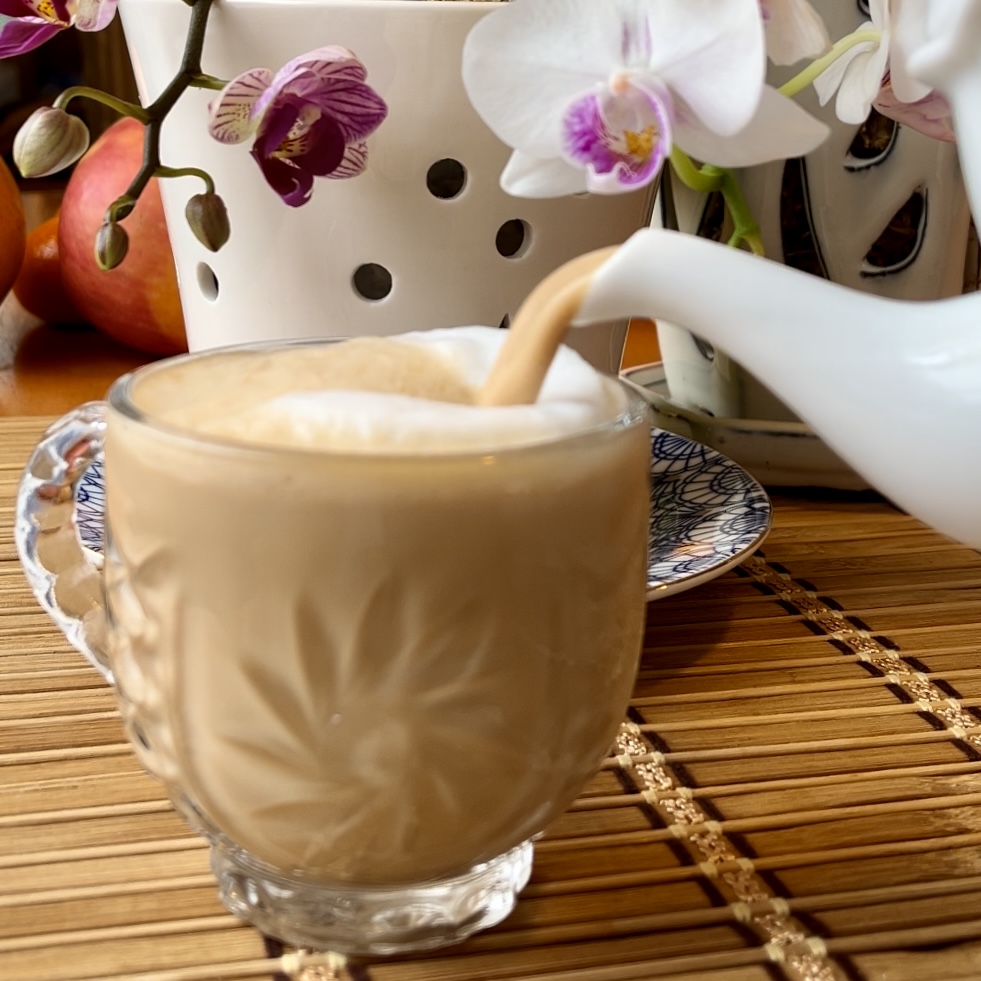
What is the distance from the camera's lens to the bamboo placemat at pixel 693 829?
1.07 ft

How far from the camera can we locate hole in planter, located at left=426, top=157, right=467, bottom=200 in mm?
552

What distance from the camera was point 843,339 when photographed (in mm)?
305

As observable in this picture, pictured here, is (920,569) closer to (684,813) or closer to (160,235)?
(684,813)

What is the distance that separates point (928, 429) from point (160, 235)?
0.67m

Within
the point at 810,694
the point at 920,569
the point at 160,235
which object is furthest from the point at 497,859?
the point at 160,235

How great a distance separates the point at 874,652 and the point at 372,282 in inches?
11.2

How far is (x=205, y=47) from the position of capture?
0.53m

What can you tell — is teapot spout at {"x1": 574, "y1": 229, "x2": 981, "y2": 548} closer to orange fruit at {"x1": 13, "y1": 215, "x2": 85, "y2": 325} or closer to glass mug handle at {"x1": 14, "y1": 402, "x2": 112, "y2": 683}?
glass mug handle at {"x1": 14, "y1": 402, "x2": 112, "y2": 683}

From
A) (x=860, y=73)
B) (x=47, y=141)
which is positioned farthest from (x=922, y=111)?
(x=47, y=141)

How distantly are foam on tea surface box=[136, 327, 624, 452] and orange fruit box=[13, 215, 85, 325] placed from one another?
2.51 feet

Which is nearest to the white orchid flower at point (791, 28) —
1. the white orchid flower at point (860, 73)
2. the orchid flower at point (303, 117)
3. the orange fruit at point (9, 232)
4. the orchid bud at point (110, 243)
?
the white orchid flower at point (860, 73)

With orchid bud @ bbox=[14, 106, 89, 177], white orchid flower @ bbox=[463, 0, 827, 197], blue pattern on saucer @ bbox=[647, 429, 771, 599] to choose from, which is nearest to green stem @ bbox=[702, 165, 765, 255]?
blue pattern on saucer @ bbox=[647, 429, 771, 599]

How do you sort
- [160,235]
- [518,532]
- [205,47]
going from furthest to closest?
[160,235], [205,47], [518,532]

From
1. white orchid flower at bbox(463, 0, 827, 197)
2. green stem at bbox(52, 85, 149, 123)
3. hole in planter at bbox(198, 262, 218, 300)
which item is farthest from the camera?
hole in planter at bbox(198, 262, 218, 300)
